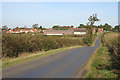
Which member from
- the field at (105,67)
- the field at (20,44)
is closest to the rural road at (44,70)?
the field at (105,67)

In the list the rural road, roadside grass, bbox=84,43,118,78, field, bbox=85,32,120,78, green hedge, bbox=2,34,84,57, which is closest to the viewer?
the rural road

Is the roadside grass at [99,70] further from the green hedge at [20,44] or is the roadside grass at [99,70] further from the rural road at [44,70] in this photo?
the green hedge at [20,44]

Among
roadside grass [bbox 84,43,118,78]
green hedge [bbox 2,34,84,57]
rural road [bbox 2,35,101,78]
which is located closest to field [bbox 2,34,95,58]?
green hedge [bbox 2,34,84,57]

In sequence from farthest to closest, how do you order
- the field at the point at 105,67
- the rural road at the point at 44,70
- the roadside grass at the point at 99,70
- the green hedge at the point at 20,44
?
the green hedge at the point at 20,44
the field at the point at 105,67
the roadside grass at the point at 99,70
the rural road at the point at 44,70

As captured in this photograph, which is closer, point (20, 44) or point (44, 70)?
point (44, 70)

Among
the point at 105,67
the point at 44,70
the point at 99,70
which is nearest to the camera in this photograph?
the point at 44,70

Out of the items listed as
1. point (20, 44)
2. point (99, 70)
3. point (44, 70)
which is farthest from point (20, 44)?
point (99, 70)

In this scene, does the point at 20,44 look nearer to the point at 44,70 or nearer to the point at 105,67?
the point at 44,70

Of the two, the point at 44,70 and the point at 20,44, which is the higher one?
the point at 20,44

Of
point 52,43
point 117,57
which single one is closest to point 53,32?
point 52,43

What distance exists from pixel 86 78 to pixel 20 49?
8995 millimetres

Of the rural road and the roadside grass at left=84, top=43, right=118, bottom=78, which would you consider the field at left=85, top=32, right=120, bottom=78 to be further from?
the rural road

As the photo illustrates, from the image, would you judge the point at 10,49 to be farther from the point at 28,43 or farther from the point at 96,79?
the point at 96,79

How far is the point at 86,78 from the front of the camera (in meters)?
6.76
